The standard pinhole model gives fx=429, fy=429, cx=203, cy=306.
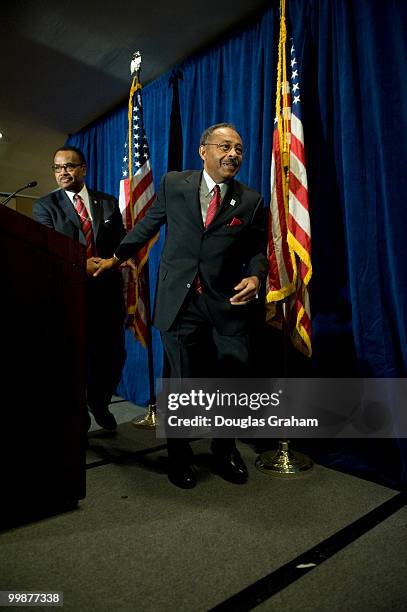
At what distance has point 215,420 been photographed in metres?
2.35

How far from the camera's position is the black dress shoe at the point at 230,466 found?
184cm

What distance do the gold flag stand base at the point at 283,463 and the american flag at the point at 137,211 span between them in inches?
42.8

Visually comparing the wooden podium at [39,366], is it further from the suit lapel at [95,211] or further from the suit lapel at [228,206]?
the suit lapel at [95,211]

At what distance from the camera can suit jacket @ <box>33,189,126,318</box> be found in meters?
2.38

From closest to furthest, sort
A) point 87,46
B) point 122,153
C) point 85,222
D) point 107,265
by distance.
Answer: point 107,265 < point 85,222 < point 87,46 < point 122,153

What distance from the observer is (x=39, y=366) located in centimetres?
112

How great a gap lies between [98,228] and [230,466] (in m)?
1.48

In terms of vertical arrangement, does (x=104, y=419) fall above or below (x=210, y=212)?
below

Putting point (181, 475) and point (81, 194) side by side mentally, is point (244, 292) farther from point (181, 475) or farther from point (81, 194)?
point (81, 194)

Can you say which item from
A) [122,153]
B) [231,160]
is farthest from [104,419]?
[122,153]

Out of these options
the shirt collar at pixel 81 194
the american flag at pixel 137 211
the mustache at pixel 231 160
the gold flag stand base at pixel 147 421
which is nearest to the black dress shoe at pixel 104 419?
the gold flag stand base at pixel 147 421

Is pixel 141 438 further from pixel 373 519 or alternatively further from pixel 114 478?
pixel 373 519

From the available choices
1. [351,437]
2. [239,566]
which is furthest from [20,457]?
[351,437]

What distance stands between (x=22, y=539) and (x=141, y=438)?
3.65ft
